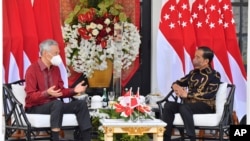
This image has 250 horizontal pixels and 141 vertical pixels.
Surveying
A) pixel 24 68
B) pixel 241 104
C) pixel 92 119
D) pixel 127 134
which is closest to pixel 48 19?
pixel 24 68

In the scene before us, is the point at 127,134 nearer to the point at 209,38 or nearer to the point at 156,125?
the point at 156,125

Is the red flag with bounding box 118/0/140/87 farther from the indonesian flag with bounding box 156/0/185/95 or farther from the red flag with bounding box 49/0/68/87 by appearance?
the red flag with bounding box 49/0/68/87

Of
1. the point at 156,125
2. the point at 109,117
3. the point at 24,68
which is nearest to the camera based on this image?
the point at 156,125

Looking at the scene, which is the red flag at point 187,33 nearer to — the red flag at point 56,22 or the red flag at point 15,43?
the red flag at point 56,22

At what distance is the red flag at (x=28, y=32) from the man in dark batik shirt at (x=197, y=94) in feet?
5.90

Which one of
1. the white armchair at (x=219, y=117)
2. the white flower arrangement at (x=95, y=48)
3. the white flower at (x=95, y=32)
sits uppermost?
the white flower at (x=95, y=32)

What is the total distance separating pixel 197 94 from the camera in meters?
7.69

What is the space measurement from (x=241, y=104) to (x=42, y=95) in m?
2.77

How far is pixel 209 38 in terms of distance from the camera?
887cm

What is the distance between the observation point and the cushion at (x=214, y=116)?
7.47m

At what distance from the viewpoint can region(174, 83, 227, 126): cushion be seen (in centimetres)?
747

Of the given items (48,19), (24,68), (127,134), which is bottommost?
(127,134)

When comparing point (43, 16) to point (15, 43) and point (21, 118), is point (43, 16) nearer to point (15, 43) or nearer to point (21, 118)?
point (15, 43)

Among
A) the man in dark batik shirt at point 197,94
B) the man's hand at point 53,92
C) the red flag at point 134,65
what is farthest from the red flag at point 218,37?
the man's hand at point 53,92
